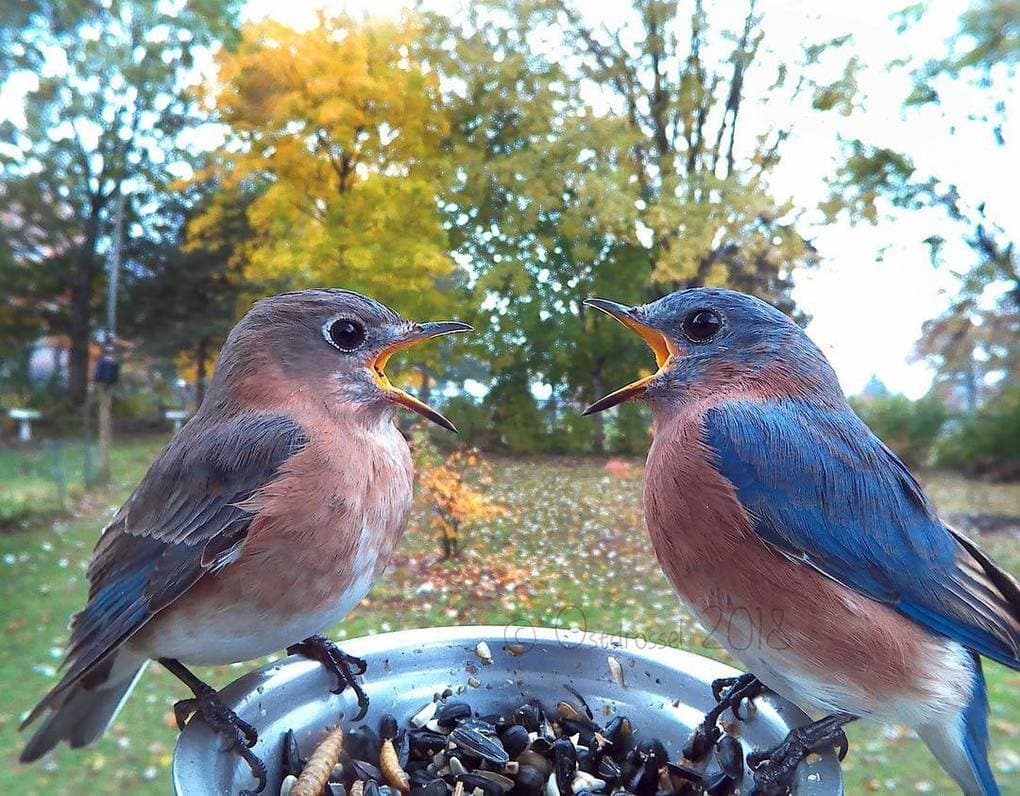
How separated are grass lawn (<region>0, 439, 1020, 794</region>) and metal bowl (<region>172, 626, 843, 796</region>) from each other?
45 centimetres

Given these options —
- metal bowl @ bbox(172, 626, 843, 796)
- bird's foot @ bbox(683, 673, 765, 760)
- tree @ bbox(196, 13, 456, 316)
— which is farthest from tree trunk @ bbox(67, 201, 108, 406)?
bird's foot @ bbox(683, 673, 765, 760)

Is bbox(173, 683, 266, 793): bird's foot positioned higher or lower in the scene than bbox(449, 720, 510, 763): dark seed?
higher

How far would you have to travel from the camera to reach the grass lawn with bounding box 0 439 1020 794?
5.39 feet

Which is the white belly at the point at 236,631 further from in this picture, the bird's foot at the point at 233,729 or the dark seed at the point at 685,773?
the dark seed at the point at 685,773

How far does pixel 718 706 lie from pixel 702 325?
1.80 feet

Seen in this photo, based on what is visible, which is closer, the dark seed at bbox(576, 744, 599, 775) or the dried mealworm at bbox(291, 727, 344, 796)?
the dried mealworm at bbox(291, 727, 344, 796)

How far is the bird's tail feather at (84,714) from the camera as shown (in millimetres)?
1132

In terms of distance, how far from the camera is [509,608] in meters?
1.77

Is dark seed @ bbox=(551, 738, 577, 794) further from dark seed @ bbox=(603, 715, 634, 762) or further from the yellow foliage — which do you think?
the yellow foliage

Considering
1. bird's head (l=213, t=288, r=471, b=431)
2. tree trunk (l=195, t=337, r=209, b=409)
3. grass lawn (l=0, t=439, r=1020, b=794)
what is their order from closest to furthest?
bird's head (l=213, t=288, r=471, b=431) < grass lawn (l=0, t=439, r=1020, b=794) < tree trunk (l=195, t=337, r=209, b=409)

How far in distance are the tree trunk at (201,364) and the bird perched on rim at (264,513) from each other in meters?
1.07

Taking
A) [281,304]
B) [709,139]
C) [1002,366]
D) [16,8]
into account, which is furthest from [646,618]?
[16,8]

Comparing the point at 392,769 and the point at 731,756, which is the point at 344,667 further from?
the point at 731,756

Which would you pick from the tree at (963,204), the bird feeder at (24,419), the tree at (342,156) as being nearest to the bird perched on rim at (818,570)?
the tree at (342,156)
